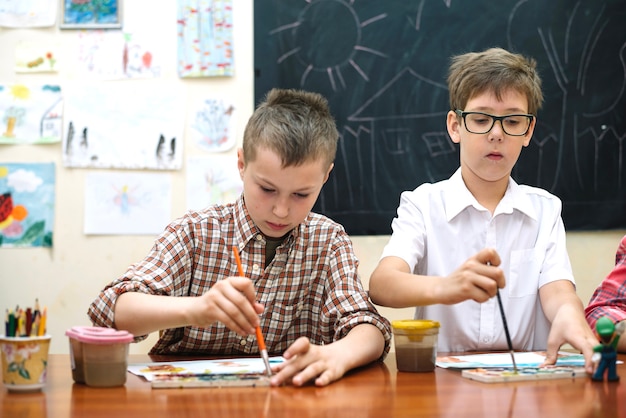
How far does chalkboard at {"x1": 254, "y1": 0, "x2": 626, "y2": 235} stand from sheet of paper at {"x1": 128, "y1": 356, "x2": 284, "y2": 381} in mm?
1505

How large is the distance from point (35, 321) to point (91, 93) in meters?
1.87

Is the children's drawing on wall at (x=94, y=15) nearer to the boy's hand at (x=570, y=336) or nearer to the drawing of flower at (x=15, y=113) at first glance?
the drawing of flower at (x=15, y=113)

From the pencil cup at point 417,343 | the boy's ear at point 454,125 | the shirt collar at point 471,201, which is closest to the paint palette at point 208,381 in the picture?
the pencil cup at point 417,343

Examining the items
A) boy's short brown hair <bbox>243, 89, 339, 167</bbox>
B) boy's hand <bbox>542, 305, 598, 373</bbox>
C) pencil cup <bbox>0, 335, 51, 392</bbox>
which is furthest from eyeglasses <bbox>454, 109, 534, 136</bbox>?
pencil cup <bbox>0, 335, 51, 392</bbox>

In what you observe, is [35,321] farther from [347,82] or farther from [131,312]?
[347,82]

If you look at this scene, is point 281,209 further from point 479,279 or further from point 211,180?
point 211,180

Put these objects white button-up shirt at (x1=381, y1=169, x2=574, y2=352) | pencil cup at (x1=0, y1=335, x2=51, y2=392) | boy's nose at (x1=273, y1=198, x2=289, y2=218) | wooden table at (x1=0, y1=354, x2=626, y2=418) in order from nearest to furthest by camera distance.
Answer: wooden table at (x1=0, y1=354, x2=626, y2=418)
pencil cup at (x1=0, y1=335, x2=51, y2=392)
boy's nose at (x1=273, y1=198, x2=289, y2=218)
white button-up shirt at (x1=381, y1=169, x2=574, y2=352)

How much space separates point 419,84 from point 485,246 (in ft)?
3.75

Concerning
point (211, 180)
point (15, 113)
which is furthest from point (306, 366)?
point (15, 113)

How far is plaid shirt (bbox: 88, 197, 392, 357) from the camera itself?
5.18 feet

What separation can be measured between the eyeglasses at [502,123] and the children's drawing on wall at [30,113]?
1.68 metres

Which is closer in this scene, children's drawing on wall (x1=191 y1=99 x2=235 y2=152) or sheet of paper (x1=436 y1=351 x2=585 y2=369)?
sheet of paper (x1=436 y1=351 x2=585 y2=369)

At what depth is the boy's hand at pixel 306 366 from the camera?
1140 millimetres

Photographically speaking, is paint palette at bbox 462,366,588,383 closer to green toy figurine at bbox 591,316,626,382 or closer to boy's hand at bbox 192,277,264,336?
green toy figurine at bbox 591,316,626,382
